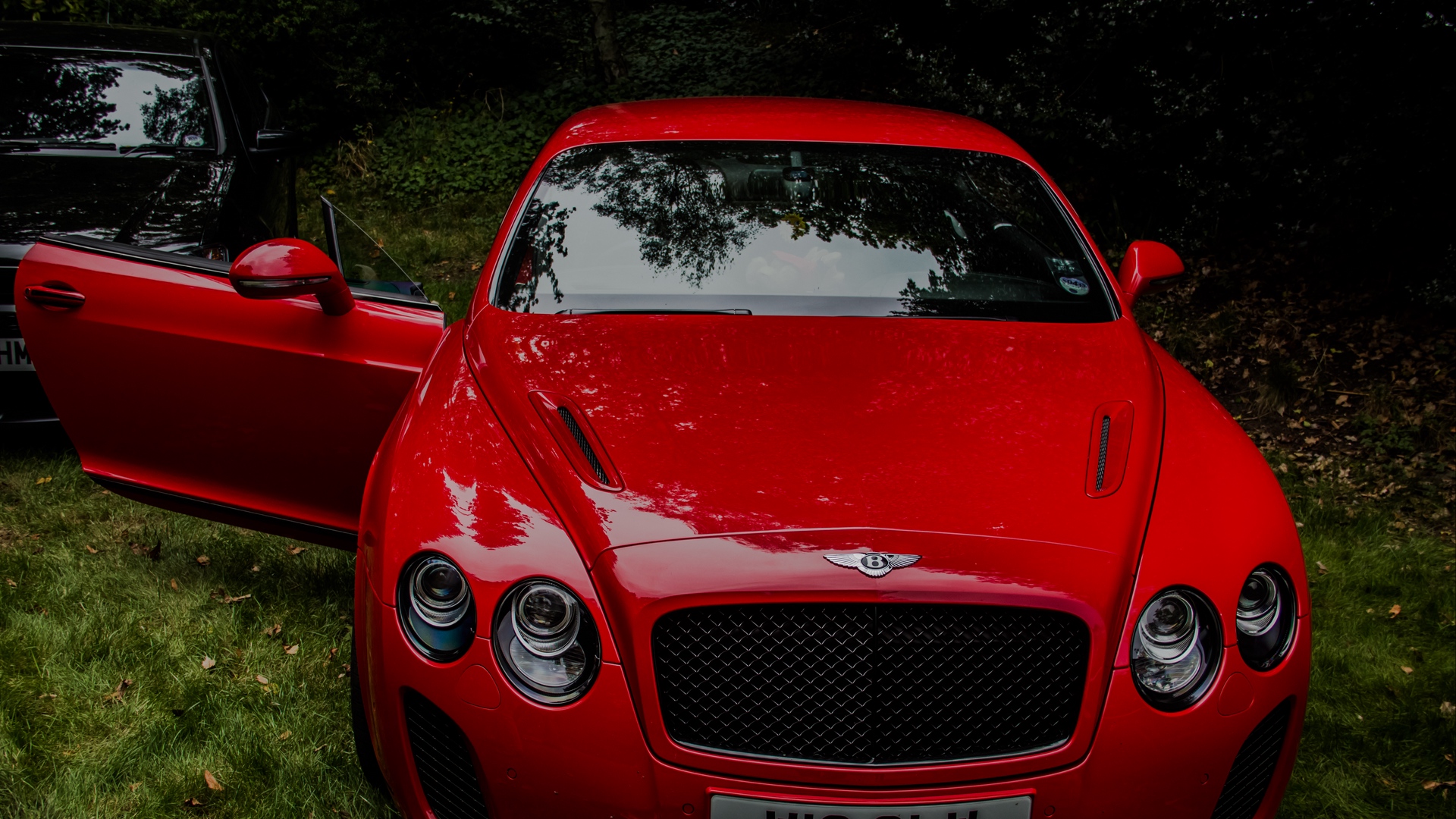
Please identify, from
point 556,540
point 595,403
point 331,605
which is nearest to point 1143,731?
point 556,540

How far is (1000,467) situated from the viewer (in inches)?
75.8

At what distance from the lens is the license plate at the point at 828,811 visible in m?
1.64

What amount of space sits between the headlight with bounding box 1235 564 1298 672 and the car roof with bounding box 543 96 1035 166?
5.50 ft

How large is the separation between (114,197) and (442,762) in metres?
3.58

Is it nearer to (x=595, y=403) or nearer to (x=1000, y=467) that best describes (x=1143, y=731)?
(x=1000, y=467)

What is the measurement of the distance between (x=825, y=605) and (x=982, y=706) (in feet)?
1.06

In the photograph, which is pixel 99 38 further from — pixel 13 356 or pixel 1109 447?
pixel 1109 447

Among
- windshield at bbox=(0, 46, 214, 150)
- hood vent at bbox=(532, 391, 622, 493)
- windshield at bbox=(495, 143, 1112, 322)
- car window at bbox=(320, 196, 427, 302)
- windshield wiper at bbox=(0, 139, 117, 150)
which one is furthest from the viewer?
windshield at bbox=(0, 46, 214, 150)

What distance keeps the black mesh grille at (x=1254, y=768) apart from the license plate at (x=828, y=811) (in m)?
0.51

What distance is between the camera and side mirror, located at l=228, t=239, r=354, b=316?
2447mm

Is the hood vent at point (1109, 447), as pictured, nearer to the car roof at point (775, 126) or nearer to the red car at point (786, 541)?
the red car at point (786, 541)

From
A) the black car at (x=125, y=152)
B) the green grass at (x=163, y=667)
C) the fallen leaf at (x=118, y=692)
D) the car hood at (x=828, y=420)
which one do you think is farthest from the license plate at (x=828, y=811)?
the black car at (x=125, y=152)

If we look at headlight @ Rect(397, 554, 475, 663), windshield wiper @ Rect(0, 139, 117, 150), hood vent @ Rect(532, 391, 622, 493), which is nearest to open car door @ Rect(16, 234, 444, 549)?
hood vent @ Rect(532, 391, 622, 493)

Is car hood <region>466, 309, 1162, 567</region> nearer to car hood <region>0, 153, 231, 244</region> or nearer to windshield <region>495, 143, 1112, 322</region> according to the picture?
windshield <region>495, 143, 1112, 322</region>
